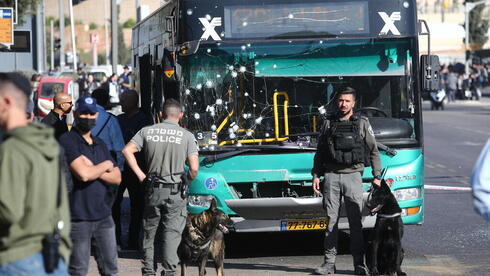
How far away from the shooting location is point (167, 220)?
8.92 m

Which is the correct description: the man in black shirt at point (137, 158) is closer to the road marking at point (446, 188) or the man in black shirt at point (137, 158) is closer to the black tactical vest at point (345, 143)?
the black tactical vest at point (345, 143)

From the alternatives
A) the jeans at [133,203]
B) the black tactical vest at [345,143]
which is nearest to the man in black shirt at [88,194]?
the black tactical vest at [345,143]

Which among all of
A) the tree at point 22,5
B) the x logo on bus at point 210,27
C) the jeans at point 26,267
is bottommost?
the jeans at point 26,267

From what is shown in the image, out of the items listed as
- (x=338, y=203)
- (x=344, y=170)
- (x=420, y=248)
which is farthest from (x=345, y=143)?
(x=420, y=248)

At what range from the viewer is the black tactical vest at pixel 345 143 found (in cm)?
977

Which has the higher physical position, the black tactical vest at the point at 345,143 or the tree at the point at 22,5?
the tree at the point at 22,5

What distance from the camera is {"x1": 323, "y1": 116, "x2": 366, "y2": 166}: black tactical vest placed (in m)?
Result: 9.77

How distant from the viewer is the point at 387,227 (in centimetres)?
961

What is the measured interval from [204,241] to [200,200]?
1528 millimetres

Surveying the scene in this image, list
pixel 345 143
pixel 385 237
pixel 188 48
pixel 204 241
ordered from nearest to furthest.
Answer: pixel 204 241 < pixel 385 237 < pixel 345 143 < pixel 188 48

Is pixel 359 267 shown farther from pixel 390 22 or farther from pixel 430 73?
pixel 390 22

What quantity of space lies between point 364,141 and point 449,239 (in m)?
3.08

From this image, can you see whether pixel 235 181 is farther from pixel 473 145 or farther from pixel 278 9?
pixel 473 145

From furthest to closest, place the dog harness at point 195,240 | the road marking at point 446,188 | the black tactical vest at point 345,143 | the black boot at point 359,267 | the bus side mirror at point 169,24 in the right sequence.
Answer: the road marking at point 446,188 < the bus side mirror at point 169,24 < the black boot at point 359,267 < the black tactical vest at point 345,143 < the dog harness at point 195,240
